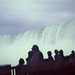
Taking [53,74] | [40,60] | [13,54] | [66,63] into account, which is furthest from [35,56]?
[13,54]

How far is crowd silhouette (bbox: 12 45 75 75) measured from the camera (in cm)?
385

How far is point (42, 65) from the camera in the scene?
13.3ft

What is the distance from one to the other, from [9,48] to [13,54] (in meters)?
2.01

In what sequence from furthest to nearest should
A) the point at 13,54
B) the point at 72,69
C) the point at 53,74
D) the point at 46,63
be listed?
the point at 13,54 → the point at 72,69 → the point at 53,74 → the point at 46,63

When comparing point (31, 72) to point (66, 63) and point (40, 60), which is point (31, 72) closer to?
point (40, 60)

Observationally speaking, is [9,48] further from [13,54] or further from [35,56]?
[35,56]

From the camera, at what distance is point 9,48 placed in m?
49.1

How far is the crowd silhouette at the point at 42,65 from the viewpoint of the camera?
12.6ft

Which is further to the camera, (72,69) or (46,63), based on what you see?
(72,69)

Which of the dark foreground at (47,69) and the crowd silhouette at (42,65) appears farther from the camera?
the dark foreground at (47,69)

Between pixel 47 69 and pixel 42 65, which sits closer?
pixel 42 65

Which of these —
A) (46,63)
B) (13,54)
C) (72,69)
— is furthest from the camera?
(13,54)

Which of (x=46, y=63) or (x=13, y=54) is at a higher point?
(x=13, y=54)

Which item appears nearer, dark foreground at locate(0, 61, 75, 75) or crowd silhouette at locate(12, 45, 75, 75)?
crowd silhouette at locate(12, 45, 75, 75)
